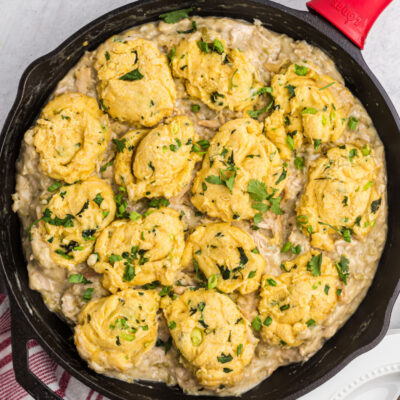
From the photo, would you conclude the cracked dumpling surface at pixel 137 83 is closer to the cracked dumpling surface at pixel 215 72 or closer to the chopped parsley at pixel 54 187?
the cracked dumpling surface at pixel 215 72

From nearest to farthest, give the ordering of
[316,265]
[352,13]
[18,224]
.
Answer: [352,13] < [316,265] < [18,224]

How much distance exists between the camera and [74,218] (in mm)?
3109

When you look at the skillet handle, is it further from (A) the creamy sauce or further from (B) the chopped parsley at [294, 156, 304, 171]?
(B) the chopped parsley at [294, 156, 304, 171]

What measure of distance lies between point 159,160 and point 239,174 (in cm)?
50

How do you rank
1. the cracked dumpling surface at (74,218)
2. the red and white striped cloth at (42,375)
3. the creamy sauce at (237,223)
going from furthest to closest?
1. the red and white striped cloth at (42,375)
2. the creamy sauce at (237,223)
3. the cracked dumpling surface at (74,218)

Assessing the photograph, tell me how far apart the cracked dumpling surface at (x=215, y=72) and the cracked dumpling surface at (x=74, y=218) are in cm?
88

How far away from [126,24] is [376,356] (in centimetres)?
291

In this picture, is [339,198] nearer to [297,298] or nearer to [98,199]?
[297,298]

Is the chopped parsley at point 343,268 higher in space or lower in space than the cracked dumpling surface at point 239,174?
lower

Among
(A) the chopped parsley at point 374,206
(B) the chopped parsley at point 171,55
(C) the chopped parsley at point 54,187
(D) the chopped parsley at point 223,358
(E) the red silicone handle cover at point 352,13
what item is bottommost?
(D) the chopped parsley at point 223,358

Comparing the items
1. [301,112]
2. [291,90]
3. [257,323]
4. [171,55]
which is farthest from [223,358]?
[171,55]

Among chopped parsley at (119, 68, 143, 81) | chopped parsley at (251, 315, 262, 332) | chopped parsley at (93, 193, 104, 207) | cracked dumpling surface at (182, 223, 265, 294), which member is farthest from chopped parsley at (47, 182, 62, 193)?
chopped parsley at (251, 315, 262, 332)

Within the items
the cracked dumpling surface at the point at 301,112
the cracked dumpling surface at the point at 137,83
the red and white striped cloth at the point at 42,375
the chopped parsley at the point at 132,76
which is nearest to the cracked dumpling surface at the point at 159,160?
the cracked dumpling surface at the point at 137,83

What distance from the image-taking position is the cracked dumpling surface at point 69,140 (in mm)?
3111
